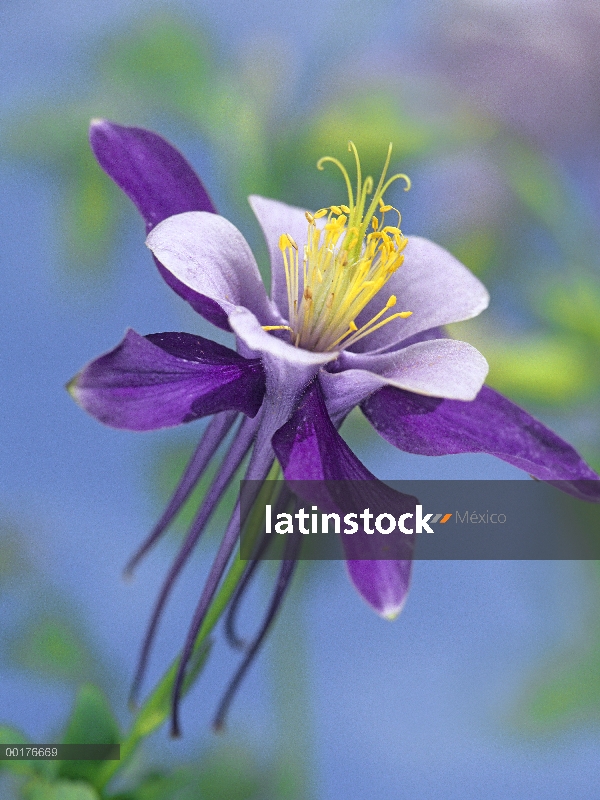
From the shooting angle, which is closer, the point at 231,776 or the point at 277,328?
the point at 277,328

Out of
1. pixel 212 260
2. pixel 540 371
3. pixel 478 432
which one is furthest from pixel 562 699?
pixel 212 260

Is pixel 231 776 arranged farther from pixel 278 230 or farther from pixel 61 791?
pixel 278 230

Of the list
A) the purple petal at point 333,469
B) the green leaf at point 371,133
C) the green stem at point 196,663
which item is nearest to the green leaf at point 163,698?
the green stem at point 196,663

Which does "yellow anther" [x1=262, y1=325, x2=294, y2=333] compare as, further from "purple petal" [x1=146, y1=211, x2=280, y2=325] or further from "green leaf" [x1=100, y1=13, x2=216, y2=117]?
"green leaf" [x1=100, y1=13, x2=216, y2=117]

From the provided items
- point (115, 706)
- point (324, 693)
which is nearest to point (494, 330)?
point (324, 693)

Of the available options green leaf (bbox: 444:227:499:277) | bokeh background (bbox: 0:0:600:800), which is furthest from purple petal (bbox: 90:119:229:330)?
green leaf (bbox: 444:227:499:277)

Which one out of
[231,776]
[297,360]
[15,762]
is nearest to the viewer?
[297,360]
